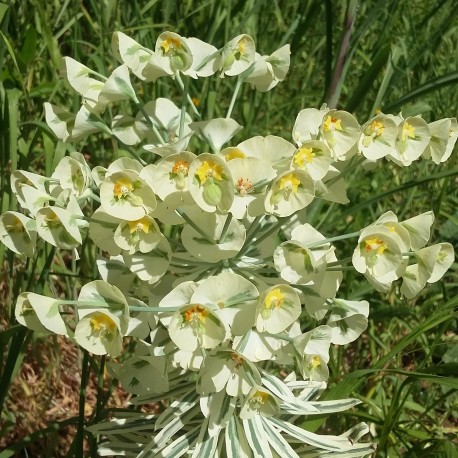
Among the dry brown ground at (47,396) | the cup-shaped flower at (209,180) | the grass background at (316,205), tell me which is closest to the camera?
the cup-shaped flower at (209,180)

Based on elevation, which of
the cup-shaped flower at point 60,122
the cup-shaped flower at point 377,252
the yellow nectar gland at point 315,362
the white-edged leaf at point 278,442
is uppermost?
the cup-shaped flower at point 377,252

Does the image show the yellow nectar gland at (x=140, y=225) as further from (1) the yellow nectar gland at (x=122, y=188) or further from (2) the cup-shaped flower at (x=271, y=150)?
(2) the cup-shaped flower at (x=271, y=150)

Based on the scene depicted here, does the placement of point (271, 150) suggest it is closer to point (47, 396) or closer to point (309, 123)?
point (309, 123)

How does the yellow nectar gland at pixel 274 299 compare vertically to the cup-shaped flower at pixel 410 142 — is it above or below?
below

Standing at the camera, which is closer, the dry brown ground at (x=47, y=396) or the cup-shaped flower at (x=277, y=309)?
the cup-shaped flower at (x=277, y=309)

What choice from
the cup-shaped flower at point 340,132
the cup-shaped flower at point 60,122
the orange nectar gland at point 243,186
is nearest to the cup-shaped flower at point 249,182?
the orange nectar gland at point 243,186

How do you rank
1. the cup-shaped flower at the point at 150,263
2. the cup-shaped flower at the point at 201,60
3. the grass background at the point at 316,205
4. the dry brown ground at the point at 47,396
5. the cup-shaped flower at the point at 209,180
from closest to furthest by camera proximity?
the cup-shaped flower at the point at 209,180 → the cup-shaped flower at the point at 150,263 → the cup-shaped flower at the point at 201,60 → the grass background at the point at 316,205 → the dry brown ground at the point at 47,396

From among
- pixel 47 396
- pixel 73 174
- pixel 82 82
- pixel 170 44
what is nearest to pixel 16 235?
pixel 73 174
